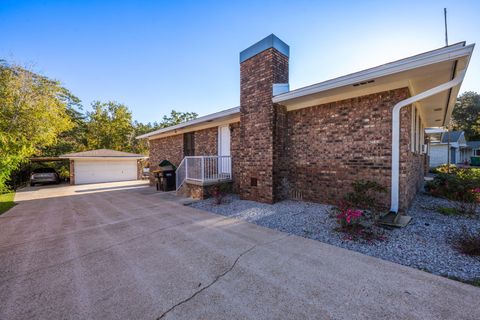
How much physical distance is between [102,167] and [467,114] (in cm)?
5267

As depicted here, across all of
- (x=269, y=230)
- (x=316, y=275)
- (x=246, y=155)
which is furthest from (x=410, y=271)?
(x=246, y=155)

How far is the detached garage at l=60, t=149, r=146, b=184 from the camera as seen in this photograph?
15.3m

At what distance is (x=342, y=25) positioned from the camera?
554cm

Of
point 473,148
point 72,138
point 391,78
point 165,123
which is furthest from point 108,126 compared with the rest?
point 473,148

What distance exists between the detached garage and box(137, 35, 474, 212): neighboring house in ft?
39.2

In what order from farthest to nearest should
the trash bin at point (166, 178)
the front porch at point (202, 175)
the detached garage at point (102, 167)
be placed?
the detached garage at point (102, 167) → the trash bin at point (166, 178) → the front porch at point (202, 175)

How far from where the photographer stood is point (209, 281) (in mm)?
2414

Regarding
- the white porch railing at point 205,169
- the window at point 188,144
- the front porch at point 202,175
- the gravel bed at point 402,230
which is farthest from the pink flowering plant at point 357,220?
the window at point 188,144

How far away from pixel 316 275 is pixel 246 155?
15.5 feet

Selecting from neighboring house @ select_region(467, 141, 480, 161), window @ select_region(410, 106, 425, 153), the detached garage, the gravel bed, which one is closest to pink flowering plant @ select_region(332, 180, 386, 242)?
the gravel bed

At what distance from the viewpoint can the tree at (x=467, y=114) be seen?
31.6 meters

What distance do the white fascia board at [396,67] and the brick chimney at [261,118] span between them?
1.13 metres

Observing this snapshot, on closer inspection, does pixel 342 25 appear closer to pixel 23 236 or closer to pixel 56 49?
pixel 23 236

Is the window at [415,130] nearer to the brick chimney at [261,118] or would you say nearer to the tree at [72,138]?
the brick chimney at [261,118]
